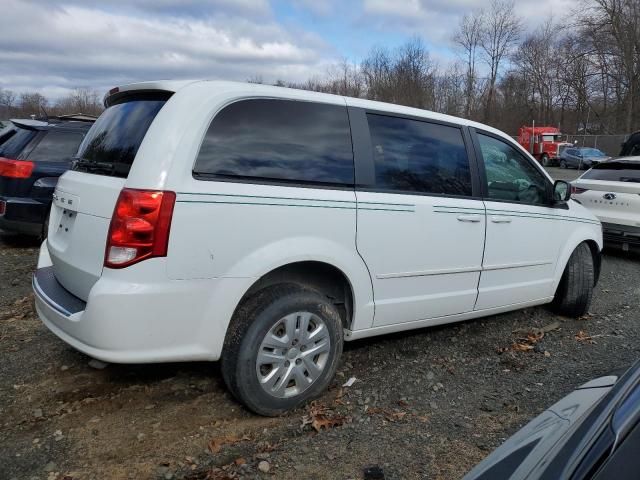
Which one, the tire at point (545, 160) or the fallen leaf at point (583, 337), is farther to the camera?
the tire at point (545, 160)

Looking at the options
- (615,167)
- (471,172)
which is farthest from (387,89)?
(471,172)

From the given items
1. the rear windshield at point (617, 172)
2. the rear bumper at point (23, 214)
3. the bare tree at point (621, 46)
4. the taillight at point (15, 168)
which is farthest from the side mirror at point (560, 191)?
the bare tree at point (621, 46)

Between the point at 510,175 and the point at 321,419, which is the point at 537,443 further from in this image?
the point at 510,175

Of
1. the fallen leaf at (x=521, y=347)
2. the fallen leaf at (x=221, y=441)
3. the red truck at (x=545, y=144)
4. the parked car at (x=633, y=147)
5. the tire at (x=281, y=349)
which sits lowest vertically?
the fallen leaf at (x=221, y=441)

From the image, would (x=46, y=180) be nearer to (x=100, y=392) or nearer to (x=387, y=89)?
(x=100, y=392)

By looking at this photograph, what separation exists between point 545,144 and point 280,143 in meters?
44.2

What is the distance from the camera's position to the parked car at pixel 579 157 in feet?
119

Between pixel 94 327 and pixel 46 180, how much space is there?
509 cm

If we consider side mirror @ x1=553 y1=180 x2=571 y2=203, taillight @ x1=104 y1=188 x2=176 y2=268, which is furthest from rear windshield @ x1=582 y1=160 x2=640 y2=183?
taillight @ x1=104 y1=188 x2=176 y2=268

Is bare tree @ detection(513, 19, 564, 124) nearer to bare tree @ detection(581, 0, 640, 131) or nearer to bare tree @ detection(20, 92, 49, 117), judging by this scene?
bare tree @ detection(581, 0, 640, 131)

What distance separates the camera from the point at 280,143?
10.1 ft

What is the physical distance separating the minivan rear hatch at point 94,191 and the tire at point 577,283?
3884 millimetres

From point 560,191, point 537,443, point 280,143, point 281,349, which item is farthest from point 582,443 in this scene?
point 560,191

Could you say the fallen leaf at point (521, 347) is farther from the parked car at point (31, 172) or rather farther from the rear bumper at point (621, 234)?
the parked car at point (31, 172)
